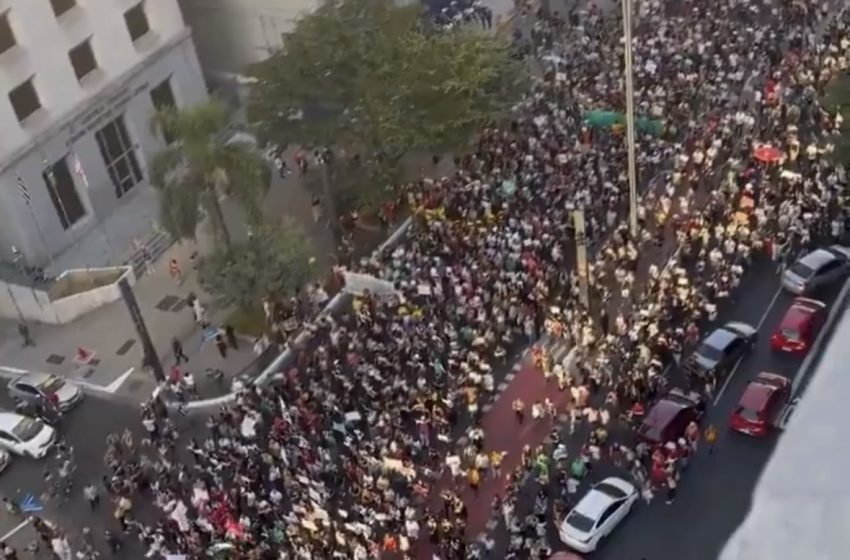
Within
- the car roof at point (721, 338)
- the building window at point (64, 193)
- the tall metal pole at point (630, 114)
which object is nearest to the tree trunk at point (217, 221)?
the building window at point (64, 193)

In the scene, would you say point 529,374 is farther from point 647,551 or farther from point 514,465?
point 647,551

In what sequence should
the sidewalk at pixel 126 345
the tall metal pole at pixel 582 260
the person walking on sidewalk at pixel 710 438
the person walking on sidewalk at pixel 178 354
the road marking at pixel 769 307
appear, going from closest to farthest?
1. the person walking on sidewalk at pixel 710 438
2. the tall metal pole at pixel 582 260
3. the road marking at pixel 769 307
4. the sidewalk at pixel 126 345
5. the person walking on sidewalk at pixel 178 354

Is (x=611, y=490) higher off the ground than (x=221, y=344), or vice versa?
(x=221, y=344)

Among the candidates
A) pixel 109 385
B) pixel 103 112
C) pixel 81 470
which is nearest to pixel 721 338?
pixel 81 470

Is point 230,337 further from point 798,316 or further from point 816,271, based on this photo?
point 816,271

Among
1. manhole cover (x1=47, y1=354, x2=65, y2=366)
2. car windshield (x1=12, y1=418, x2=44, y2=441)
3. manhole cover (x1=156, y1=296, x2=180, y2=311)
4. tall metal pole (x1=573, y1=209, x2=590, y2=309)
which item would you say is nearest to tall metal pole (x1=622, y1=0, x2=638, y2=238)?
tall metal pole (x1=573, y1=209, x2=590, y2=309)

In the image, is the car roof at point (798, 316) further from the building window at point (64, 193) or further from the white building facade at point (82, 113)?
Result: the building window at point (64, 193)

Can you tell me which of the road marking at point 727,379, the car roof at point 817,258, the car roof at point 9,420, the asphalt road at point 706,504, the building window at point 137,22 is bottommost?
the asphalt road at point 706,504
